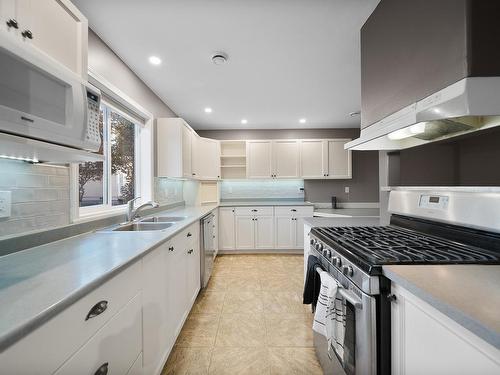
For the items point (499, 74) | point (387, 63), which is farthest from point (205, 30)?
point (499, 74)

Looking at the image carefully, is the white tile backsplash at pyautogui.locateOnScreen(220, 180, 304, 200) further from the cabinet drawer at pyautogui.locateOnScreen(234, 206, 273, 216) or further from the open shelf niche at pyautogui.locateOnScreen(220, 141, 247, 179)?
the cabinet drawer at pyautogui.locateOnScreen(234, 206, 273, 216)

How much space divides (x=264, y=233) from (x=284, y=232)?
0.36 m

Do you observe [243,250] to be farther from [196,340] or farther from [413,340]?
[413,340]

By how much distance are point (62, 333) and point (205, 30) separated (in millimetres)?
1940

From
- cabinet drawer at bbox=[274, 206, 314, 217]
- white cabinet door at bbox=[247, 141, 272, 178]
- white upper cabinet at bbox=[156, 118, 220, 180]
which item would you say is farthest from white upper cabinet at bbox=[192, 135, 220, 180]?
cabinet drawer at bbox=[274, 206, 314, 217]

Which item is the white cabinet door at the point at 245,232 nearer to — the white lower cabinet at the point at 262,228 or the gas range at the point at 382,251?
the white lower cabinet at the point at 262,228

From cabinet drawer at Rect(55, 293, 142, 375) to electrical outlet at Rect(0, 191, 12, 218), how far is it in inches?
29.5

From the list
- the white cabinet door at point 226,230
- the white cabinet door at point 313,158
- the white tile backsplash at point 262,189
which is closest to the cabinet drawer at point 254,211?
the white cabinet door at point 226,230

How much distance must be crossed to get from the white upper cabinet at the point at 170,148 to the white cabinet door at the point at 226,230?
1.34 meters

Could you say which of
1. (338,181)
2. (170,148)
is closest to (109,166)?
(170,148)

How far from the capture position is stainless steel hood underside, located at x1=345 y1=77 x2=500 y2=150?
2.50ft

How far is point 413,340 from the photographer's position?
28.6 inches

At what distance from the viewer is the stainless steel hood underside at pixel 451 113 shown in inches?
30.0

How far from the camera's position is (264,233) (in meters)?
3.94
